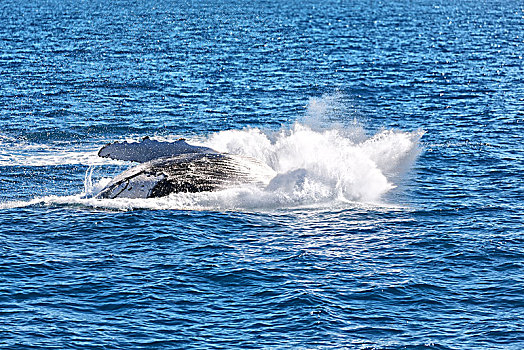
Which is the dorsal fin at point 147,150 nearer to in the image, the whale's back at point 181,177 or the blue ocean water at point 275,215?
the whale's back at point 181,177

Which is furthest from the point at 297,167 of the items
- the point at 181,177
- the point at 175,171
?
the point at 175,171

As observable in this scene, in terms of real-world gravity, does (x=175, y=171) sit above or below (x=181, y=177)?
above

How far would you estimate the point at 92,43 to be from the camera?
95812 mm

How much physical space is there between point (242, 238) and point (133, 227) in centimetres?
421

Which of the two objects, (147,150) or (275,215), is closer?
(275,215)

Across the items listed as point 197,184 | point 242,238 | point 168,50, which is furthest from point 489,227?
point 168,50

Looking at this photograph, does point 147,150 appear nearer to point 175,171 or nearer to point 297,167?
point 175,171

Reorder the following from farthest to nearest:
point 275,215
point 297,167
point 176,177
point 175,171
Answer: point 297,167 → point 175,171 → point 176,177 → point 275,215

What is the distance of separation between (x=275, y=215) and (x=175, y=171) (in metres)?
4.44

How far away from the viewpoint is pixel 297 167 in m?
35.6

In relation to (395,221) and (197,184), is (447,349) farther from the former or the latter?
(197,184)

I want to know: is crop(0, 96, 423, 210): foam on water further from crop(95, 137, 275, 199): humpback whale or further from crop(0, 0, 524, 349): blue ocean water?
crop(95, 137, 275, 199): humpback whale

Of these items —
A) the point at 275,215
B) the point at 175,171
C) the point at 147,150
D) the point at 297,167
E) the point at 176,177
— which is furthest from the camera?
the point at 297,167

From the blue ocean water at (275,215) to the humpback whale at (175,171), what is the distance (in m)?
0.55
